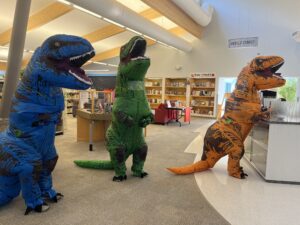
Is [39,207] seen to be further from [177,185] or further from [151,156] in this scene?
[151,156]

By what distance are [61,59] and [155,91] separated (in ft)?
34.8

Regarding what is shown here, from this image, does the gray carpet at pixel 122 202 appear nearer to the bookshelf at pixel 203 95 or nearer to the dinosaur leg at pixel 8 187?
the dinosaur leg at pixel 8 187

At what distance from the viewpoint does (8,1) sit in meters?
6.09

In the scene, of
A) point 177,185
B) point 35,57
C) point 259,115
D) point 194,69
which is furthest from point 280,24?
point 35,57

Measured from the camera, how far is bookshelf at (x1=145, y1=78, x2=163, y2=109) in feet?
40.5

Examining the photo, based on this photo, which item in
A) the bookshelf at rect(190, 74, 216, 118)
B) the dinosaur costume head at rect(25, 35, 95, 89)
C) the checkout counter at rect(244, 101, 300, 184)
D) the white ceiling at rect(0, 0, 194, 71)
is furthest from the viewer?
the bookshelf at rect(190, 74, 216, 118)

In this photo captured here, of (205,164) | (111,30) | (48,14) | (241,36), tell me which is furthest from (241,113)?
(241,36)

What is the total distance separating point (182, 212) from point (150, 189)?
599mm

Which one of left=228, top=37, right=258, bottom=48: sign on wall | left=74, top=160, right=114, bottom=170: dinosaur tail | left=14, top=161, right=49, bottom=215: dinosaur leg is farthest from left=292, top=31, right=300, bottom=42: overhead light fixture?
left=14, top=161, right=49, bottom=215: dinosaur leg

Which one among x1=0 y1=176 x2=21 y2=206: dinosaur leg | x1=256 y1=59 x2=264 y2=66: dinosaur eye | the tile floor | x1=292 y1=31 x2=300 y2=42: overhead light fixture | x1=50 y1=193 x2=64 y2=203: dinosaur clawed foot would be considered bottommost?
the tile floor

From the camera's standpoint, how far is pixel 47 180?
231 centimetres

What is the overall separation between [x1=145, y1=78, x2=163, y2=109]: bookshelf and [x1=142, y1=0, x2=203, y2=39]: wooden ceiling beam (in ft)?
10.6

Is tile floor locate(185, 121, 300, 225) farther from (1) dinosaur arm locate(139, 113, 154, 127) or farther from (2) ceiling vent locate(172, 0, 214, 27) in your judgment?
(2) ceiling vent locate(172, 0, 214, 27)

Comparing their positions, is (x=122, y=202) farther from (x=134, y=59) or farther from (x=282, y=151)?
(x=282, y=151)
